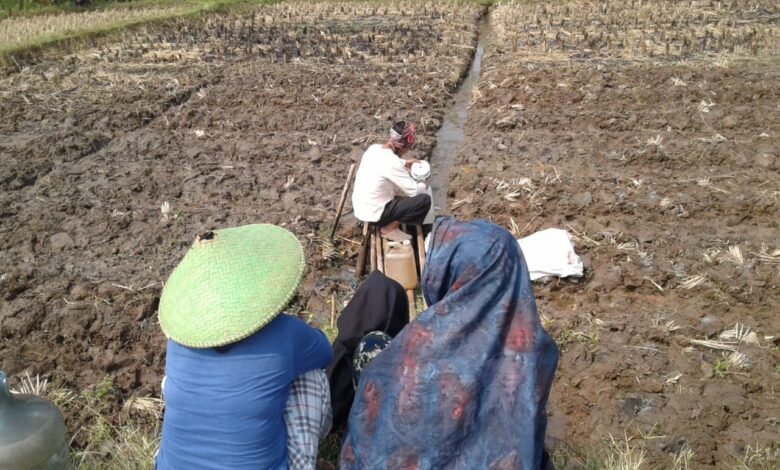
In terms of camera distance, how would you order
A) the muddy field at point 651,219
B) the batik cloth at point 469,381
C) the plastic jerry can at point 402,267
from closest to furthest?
the batik cloth at point 469,381
the muddy field at point 651,219
the plastic jerry can at point 402,267

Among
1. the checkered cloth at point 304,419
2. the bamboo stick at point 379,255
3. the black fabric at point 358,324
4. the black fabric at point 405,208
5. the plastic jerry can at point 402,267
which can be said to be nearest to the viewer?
the checkered cloth at point 304,419

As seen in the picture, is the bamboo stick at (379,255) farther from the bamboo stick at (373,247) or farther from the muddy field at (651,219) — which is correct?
the muddy field at (651,219)

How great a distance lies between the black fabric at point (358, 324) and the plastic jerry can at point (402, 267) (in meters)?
1.17

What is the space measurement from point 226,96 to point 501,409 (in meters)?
8.25

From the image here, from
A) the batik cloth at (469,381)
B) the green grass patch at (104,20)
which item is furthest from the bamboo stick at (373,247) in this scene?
the green grass patch at (104,20)

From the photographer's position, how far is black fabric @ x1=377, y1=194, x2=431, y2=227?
4699 mm

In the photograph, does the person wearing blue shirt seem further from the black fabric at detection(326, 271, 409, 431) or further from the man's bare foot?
the man's bare foot

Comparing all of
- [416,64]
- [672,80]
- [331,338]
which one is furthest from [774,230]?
[416,64]

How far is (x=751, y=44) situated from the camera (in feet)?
37.0

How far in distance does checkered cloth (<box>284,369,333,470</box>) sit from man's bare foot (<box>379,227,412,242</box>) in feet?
8.13

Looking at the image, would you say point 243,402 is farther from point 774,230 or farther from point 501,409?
point 774,230

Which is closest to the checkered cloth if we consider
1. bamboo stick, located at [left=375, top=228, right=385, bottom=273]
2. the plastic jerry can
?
the plastic jerry can

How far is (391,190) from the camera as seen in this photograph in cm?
475

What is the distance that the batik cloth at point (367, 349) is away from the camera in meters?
2.64
